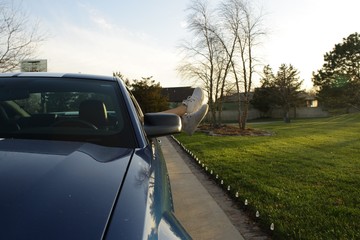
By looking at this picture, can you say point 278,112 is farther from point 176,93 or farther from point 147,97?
point 147,97

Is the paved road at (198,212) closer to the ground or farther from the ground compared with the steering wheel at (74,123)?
closer to the ground

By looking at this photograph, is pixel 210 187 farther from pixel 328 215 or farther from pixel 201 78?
pixel 201 78

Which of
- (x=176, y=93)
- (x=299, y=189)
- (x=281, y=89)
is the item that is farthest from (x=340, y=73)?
(x=299, y=189)

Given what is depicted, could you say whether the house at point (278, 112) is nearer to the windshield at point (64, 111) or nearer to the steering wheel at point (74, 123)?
the windshield at point (64, 111)

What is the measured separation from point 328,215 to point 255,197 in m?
1.05

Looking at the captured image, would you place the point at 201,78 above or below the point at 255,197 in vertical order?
above

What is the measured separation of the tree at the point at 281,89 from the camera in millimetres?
53500

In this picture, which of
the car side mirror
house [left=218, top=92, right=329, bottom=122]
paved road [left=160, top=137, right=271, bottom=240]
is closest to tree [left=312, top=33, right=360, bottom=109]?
house [left=218, top=92, right=329, bottom=122]

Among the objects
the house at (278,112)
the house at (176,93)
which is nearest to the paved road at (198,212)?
the house at (278,112)

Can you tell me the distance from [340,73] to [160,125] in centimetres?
5430

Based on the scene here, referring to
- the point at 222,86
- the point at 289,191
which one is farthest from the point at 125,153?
the point at 222,86

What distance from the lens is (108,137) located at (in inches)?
78.3

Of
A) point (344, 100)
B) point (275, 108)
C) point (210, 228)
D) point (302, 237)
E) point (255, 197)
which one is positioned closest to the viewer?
point (302, 237)

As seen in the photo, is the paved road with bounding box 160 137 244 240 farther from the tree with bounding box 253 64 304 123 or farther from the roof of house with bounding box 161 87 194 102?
the roof of house with bounding box 161 87 194 102
